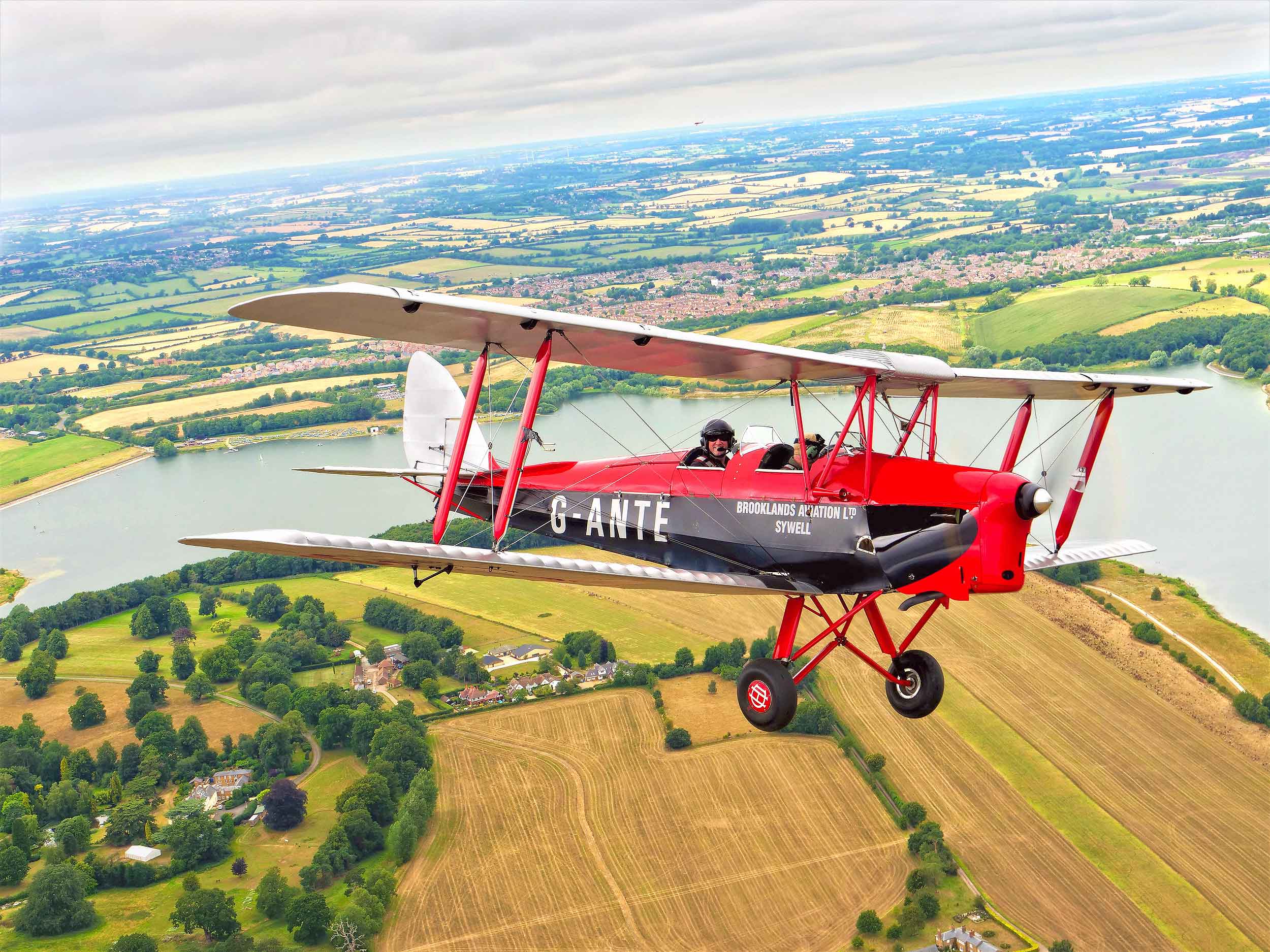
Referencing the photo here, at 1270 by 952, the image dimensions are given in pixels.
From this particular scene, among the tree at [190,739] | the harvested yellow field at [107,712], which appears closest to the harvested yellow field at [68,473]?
the harvested yellow field at [107,712]

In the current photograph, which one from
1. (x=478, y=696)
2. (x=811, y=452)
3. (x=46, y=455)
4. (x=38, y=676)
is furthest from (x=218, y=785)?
(x=46, y=455)

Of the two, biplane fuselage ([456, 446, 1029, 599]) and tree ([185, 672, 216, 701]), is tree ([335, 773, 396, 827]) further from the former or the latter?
biplane fuselage ([456, 446, 1029, 599])

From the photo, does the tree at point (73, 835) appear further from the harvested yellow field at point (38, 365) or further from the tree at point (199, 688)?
the harvested yellow field at point (38, 365)

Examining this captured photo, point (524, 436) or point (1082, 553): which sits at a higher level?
point (524, 436)

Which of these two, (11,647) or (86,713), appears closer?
(86,713)

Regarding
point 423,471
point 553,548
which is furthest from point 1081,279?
point 423,471

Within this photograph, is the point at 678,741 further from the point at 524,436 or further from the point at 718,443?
the point at 524,436
